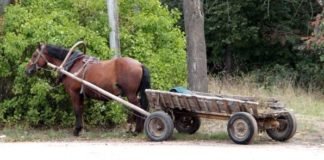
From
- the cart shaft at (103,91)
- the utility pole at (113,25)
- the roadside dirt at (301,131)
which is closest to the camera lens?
the roadside dirt at (301,131)

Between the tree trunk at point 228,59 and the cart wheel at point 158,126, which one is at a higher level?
the tree trunk at point 228,59

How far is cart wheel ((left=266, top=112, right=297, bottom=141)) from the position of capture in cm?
1399

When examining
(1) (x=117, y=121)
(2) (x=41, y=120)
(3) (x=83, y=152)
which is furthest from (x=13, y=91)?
(3) (x=83, y=152)

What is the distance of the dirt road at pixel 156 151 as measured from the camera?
11984mm

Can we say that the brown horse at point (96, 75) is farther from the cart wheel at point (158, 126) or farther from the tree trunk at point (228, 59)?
the tree trunk at point (228, 59)

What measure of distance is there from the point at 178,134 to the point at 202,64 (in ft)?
12.1

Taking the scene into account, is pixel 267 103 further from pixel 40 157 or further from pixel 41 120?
pixel 41 120

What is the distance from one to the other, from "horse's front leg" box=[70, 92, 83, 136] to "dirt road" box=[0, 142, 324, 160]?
1.57 metres

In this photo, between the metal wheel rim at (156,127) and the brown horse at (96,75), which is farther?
the brown horse at (96,75)

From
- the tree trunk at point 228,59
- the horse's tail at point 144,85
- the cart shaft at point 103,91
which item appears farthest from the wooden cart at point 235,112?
the tree trunk at point 228,59

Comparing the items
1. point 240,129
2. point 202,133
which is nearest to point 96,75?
point 202,133

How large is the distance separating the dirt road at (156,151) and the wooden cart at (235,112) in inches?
12.8

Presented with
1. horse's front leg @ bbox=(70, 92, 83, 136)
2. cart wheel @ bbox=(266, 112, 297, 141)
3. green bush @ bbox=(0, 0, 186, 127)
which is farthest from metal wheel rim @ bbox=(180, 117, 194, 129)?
horse's front leg @ bbox=(70, 92, 83, 136)

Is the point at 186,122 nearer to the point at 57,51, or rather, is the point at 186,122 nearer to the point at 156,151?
the point at 156,151
